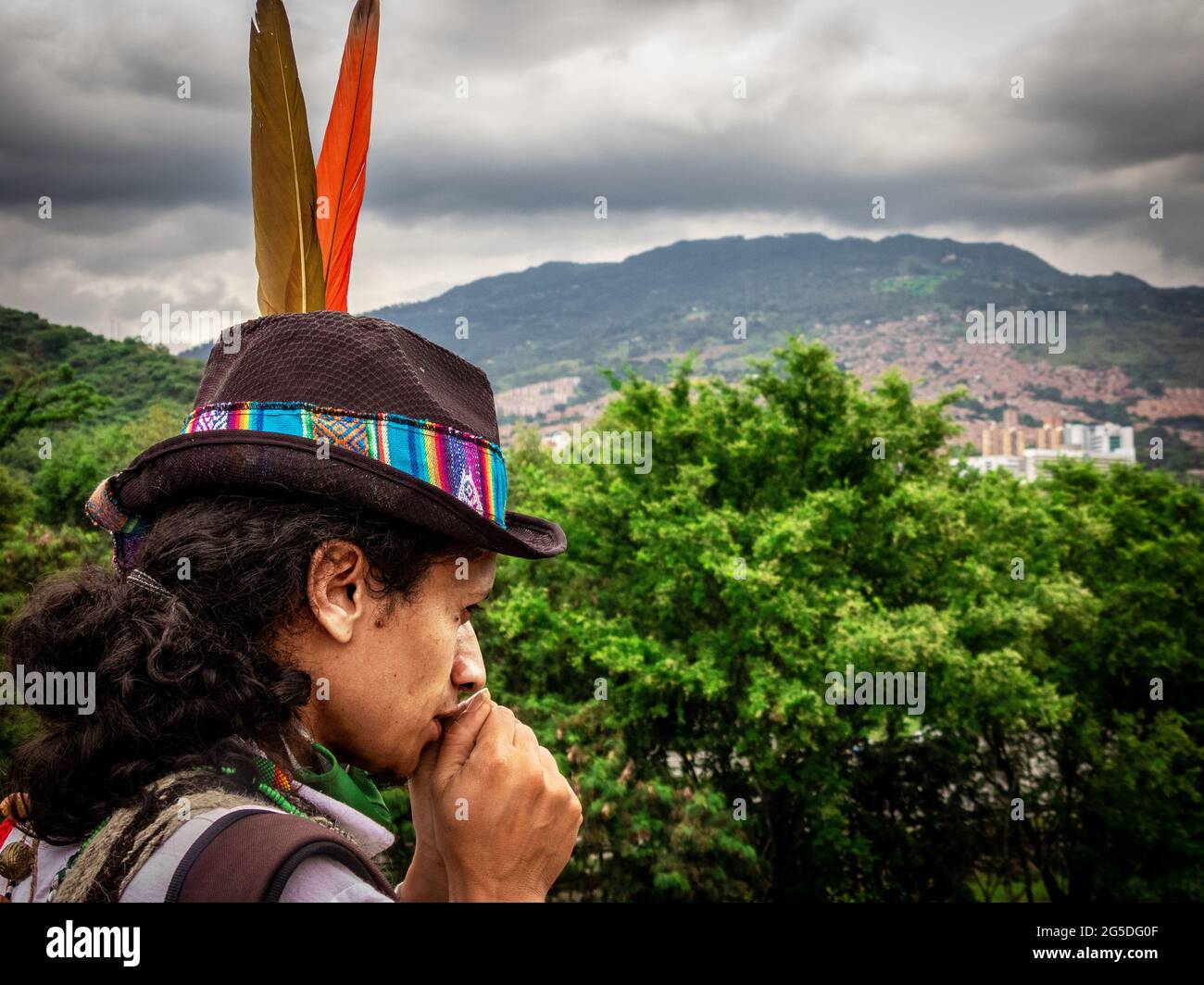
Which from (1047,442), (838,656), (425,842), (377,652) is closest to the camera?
(377,652)

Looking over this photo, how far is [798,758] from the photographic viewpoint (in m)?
19.5

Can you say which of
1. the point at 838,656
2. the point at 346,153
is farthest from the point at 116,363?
the point at 346,153

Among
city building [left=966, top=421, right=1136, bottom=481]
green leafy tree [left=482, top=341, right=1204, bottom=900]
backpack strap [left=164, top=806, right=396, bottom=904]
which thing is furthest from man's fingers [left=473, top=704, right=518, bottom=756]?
city building [left=966, top=421, right=1136, bottom=481]

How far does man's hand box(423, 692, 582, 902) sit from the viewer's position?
155cm

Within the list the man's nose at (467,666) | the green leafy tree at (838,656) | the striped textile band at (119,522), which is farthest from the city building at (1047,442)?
the striped textile band at (119,522)

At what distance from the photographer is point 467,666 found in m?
1.78

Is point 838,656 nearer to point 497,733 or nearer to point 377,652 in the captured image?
point 497,733

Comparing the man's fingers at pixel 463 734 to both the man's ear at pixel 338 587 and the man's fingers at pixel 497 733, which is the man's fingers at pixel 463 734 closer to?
the man's fingers at pixel 497 733

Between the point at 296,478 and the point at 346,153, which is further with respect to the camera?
the point at 346,153

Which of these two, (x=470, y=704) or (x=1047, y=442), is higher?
(x=1047, y=442)

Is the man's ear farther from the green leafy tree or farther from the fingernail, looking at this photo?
the green leafy tree

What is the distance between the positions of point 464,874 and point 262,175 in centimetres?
166

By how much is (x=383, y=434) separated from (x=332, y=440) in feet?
0.27

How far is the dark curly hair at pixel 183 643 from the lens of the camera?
133cm
